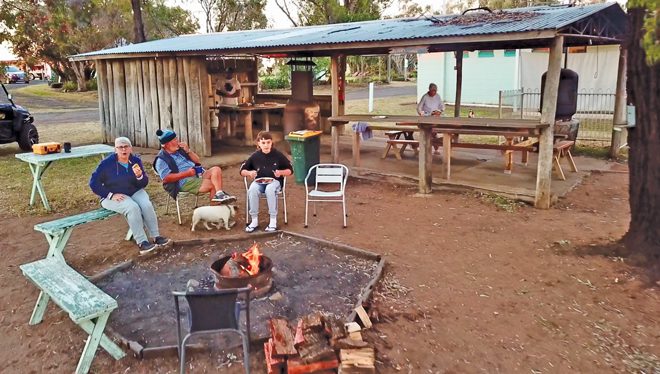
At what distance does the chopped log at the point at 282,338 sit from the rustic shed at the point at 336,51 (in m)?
4.93

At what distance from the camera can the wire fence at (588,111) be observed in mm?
13172

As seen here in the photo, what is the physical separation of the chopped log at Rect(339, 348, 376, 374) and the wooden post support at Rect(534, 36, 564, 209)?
15.6 ft

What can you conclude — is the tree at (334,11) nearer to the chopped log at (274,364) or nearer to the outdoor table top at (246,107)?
the outdoor table top at (246,107)

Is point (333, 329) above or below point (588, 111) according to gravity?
below

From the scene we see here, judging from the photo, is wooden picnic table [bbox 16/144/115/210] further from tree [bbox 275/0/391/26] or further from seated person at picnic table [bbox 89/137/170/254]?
tree [bbox 275/0/391/26]

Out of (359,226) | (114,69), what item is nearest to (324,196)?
(359,226)

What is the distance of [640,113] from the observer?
16.3 ft

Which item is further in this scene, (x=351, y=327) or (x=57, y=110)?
(x=57, y=110)

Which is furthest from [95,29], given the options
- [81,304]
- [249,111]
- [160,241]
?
[81,304]

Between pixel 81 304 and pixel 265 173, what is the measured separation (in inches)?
120

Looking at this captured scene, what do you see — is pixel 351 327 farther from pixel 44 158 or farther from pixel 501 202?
pixel 44 158

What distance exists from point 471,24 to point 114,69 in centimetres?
941

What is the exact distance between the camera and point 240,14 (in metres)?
36.7

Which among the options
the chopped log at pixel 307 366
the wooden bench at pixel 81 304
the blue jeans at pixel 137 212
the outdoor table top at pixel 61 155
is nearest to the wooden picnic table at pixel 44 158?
the outdoor table top at pixel 61 155
